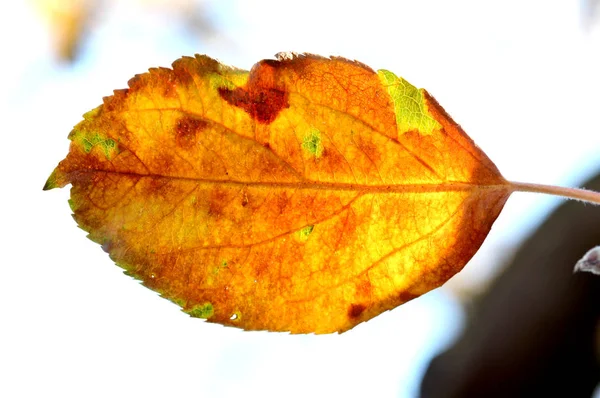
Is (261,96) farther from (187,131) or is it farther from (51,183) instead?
(51,183)

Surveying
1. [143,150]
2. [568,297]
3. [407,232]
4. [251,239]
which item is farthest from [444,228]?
[568,297]

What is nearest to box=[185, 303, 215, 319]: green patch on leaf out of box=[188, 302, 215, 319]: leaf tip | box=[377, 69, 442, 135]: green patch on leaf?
box=[188, 302, 215, 319]: leaf tip

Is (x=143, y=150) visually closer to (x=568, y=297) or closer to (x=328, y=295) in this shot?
(x=328, y=295)

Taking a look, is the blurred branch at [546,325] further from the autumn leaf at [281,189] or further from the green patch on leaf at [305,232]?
the green patch on leaf at [305,232]

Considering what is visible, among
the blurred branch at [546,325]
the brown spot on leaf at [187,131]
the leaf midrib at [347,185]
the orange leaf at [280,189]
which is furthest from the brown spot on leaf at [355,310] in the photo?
the blurred branch at [546,325]

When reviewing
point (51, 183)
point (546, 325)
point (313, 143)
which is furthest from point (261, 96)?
point (546, 325)

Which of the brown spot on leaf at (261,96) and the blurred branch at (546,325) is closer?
the brown spot on leaf at (261,96)
